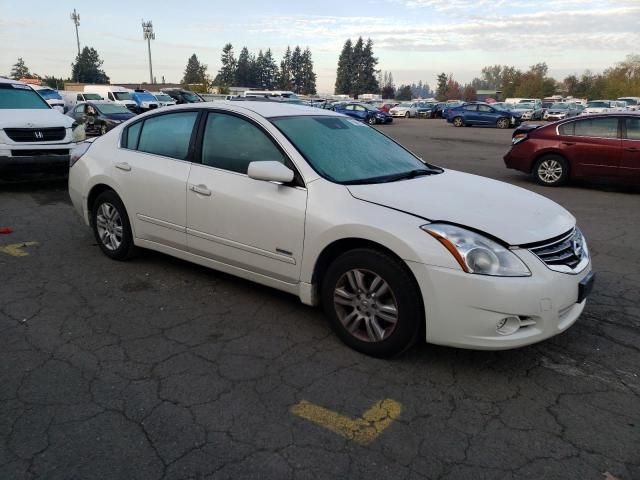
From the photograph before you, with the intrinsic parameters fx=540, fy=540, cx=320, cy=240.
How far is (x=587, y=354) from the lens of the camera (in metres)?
3.61

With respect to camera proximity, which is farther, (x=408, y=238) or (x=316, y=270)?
→ (x=316, y=270)

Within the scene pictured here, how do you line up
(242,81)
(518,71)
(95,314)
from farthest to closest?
1. (242,81)
2. (518,71)
3. (95,314)

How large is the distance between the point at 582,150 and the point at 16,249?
30.1 ft

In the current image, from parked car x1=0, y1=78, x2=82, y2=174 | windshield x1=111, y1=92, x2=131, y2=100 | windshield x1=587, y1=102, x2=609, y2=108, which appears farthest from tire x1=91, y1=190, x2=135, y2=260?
windshield x1=587, y1=102, x2=609, y2=108

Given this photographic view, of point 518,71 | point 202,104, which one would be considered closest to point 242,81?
point 518,71

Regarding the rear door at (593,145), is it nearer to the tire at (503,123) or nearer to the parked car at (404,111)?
the tire at (503,123)

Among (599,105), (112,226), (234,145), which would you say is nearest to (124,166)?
(112,226)

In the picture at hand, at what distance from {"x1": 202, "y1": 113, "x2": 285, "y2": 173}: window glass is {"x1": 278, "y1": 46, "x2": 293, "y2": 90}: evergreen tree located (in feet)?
440

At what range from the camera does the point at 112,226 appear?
17.2ft

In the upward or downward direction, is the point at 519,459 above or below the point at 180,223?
below

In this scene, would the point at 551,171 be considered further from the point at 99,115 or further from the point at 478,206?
the point at 99,115

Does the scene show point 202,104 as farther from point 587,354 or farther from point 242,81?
point 242,81

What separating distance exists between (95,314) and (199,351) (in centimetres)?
108

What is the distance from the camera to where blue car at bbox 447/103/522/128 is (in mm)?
32969
